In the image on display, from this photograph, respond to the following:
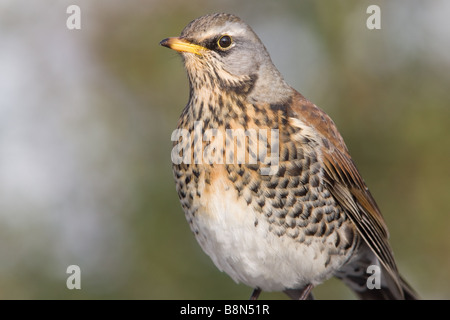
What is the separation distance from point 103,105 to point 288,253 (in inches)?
102

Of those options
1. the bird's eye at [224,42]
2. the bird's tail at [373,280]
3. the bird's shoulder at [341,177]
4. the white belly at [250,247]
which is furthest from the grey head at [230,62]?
the bird's tail at [373,280]

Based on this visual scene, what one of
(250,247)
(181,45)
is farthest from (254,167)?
(181,45)

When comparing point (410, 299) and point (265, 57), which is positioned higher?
Result: point (265, 57)

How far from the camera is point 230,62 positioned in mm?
2914

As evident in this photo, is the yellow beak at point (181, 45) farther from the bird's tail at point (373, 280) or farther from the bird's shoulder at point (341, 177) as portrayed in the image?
→ the bird's tail at point (373, 280)

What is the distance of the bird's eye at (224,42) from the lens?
2.88 meters

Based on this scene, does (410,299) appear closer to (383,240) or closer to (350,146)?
(383,240)

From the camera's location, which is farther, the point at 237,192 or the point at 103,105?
the point at 103,105

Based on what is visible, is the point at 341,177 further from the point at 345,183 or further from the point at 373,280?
the point at 373,280

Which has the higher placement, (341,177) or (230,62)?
(230,62)

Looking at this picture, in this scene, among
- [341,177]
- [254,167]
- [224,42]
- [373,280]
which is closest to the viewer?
[254,167]

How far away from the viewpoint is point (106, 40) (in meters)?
5.07

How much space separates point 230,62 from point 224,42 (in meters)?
0.09
